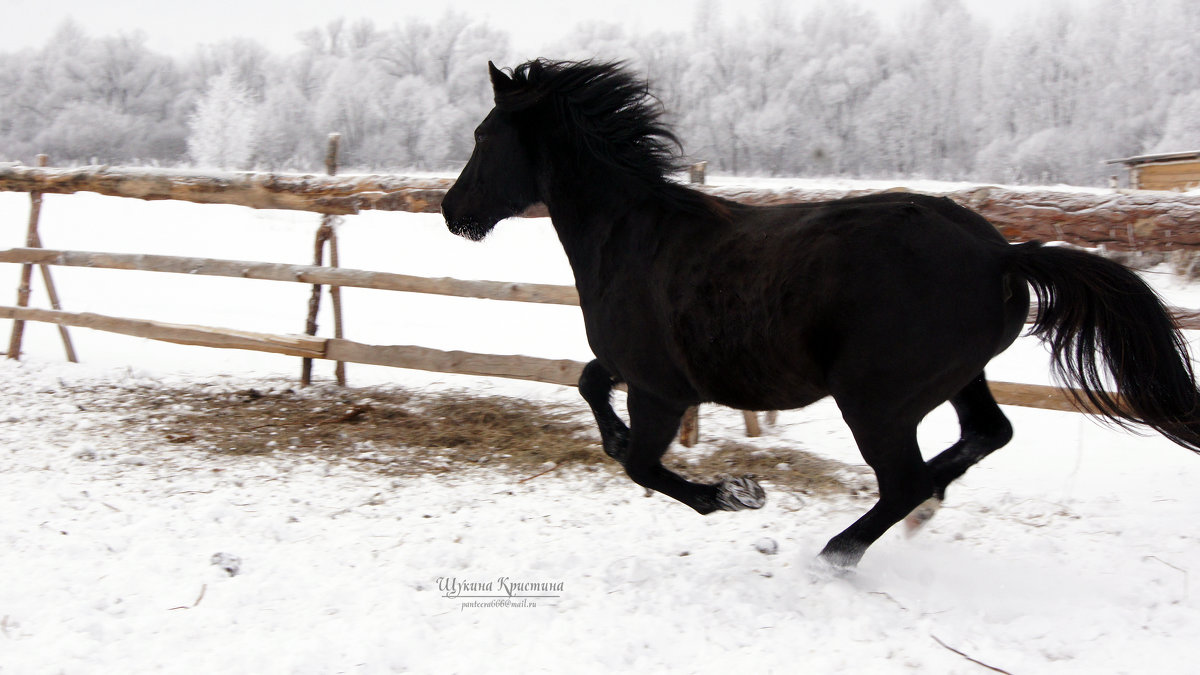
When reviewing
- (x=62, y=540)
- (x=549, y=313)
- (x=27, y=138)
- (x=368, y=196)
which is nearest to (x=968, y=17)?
(x=549, y=313)

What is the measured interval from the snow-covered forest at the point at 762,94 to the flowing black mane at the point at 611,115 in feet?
58.0

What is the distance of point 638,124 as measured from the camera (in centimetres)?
329

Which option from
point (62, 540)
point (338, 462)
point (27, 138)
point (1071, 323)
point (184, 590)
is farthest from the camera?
point (27, 138)

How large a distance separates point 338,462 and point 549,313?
6.36 metres

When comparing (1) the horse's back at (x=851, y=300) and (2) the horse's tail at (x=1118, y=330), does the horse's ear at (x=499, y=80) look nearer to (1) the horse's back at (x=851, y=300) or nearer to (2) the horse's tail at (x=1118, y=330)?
(1) the horse's back at (x=851, y=300)

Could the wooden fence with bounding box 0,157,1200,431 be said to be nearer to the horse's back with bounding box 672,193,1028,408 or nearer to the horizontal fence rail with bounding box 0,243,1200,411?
the horizontal fence rail with bounding box 0,243,1200,411

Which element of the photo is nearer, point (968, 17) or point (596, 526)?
point (596, 526)

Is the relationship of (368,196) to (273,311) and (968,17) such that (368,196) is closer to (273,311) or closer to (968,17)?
(273,311)

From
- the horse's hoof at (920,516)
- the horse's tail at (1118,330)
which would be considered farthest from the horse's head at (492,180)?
the horse's hoof at (920,516)

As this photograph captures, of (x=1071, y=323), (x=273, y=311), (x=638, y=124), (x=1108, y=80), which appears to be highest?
(x=1108, y=80)

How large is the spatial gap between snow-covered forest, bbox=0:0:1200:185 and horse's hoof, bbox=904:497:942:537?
61.2ft

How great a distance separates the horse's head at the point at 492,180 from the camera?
11.3ft

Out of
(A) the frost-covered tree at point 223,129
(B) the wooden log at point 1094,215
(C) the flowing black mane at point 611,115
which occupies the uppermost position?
(A) the frost-covered tree at point 223,129

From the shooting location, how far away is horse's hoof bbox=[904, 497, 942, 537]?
306 cm
